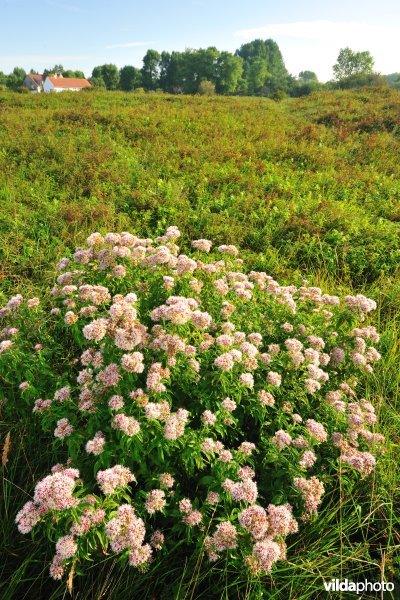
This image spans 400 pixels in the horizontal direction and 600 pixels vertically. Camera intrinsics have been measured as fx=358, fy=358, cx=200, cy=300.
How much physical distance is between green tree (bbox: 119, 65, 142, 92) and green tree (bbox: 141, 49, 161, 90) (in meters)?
1.69

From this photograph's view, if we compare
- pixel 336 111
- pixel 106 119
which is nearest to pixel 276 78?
pixel 336 111

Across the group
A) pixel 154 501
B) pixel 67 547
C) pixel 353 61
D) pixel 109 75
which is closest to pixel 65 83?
pixel 109 75

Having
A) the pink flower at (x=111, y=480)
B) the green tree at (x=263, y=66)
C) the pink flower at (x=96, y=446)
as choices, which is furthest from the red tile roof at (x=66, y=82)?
the pink flower at (x=111, y=480)

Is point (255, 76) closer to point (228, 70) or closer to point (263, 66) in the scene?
point (263, 66)

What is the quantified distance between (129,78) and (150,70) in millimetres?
5389

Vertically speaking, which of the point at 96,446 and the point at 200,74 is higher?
the point at 200,74

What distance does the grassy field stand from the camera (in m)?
2.67

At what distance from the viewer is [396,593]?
2.59m

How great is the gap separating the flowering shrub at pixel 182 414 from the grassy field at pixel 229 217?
0.33 metres

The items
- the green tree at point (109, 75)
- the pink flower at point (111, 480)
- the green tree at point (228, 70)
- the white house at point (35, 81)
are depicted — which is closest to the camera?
the pink flower at point (111, 480)

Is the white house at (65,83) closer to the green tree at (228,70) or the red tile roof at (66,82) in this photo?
the red tile roof at (66,82)

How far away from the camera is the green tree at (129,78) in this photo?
67.6 metres

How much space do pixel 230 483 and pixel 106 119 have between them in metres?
16.1

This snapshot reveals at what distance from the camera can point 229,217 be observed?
8.43 metres
